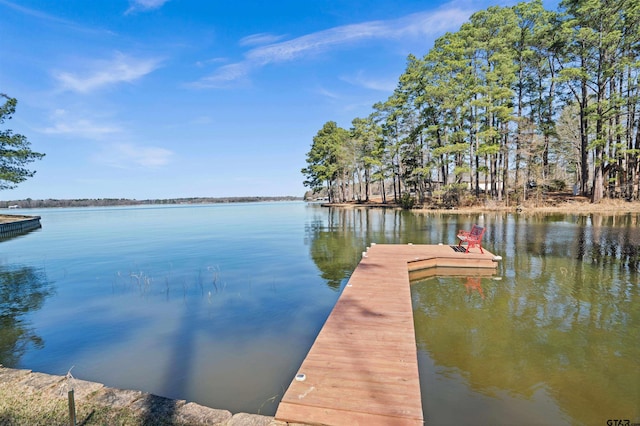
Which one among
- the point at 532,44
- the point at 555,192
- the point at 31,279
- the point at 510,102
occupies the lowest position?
the point at 31,279

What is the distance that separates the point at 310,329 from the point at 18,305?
8.81m

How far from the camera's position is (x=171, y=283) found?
10.5m

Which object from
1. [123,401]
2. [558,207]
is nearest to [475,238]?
[123,401]

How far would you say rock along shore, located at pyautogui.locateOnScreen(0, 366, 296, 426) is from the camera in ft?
10.3

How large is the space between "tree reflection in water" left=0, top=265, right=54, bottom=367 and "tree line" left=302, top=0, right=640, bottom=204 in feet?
110

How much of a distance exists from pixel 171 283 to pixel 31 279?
20.0 ft

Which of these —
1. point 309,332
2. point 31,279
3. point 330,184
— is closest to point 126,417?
point 309,332

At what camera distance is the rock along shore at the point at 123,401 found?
3.14 meters

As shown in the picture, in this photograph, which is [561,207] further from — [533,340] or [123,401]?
[123,401]

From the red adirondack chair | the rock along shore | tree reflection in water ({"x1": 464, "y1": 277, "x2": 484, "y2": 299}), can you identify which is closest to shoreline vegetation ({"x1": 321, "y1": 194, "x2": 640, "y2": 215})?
the red adirondack chair

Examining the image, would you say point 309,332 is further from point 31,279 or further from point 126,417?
point 31,279

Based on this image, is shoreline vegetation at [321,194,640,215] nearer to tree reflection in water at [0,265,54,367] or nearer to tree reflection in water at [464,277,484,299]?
tree reflection in water at [464,277,484,299]

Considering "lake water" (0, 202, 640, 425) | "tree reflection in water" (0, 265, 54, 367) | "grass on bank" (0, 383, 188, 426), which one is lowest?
"tree reflection in water" (0, 265, 54, 367)

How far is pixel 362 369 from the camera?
3.86 meters
